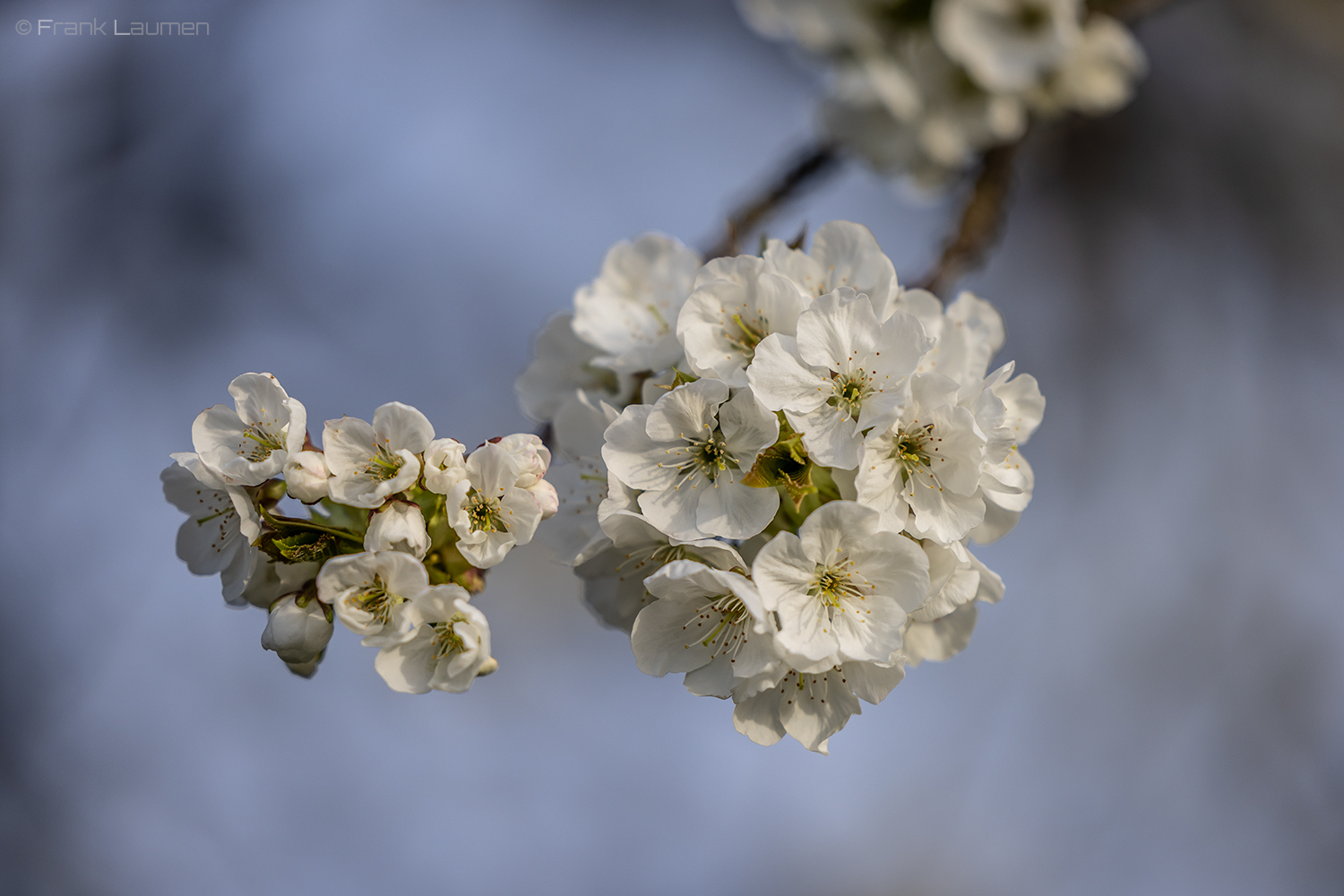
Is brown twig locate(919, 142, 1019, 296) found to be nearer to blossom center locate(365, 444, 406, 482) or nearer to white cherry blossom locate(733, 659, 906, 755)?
white cherry blossom locate(733, 659, 906, 755)

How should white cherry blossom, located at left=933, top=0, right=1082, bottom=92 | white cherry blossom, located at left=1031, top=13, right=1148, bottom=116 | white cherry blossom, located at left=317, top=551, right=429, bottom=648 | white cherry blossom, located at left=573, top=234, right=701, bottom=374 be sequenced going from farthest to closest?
1. white cherry blossom, located at left=1031, top=13, right=1148, bottom=116
2. white cherry blossom, located at left=933, top=0, right=1082, bottom=92
3. white cherry blossom, located at left=573, top=234, right=701, bottom=374
4. white cherry blossom, located at left=317, top=551, right=429, bottom=648

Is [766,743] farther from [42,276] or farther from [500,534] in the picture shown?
[42,276]

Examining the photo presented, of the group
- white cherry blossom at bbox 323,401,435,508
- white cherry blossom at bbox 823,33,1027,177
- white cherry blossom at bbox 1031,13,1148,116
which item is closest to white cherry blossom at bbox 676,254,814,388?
white cherry blossom at bbox 323,401,435,508

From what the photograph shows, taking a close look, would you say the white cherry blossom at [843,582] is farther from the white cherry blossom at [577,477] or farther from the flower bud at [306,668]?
the flower bud at [306,668]

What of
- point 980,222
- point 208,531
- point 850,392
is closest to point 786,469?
point 850,392

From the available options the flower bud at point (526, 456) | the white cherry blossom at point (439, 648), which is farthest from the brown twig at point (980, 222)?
the white cherry blossom at point (439, 648)
